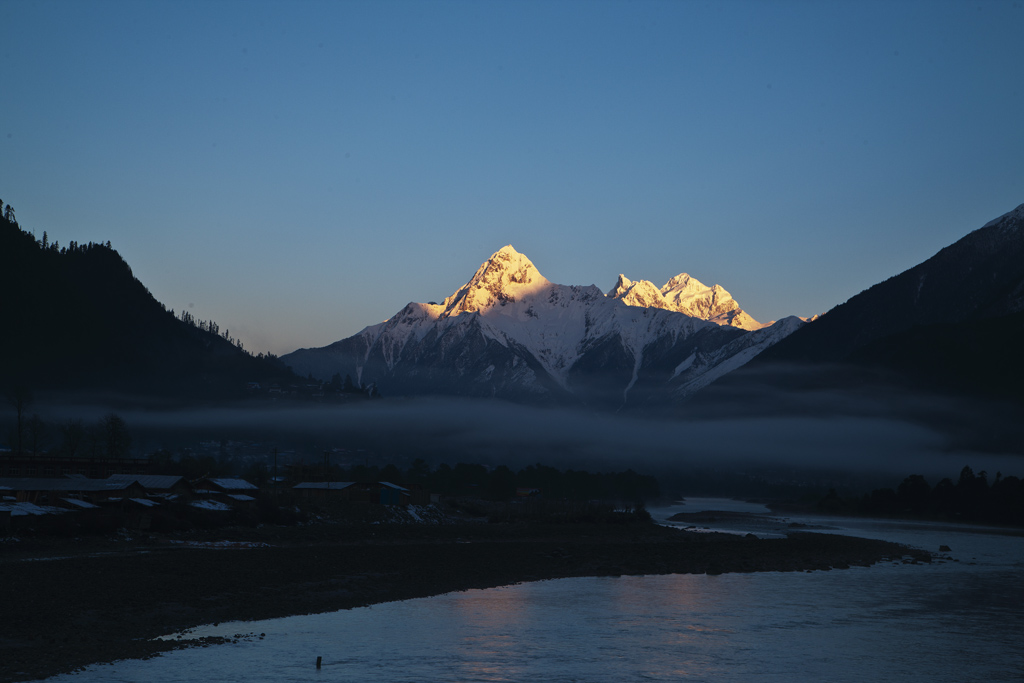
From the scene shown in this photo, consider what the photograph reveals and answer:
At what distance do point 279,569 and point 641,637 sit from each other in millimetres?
29325

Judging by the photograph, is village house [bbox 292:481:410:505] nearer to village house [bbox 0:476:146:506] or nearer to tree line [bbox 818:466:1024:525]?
village house [bbox 0:476:146:506]

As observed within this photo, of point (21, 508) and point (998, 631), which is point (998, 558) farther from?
point (21, 508)

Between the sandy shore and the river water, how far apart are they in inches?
131

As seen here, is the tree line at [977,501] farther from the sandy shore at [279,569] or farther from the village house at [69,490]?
the village house at [69,490]

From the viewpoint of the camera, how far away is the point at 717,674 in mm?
41719

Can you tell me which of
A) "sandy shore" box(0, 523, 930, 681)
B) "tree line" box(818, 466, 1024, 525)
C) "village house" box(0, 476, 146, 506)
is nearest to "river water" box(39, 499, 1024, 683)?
"sandy shore" box(0, 523, 930, 681)

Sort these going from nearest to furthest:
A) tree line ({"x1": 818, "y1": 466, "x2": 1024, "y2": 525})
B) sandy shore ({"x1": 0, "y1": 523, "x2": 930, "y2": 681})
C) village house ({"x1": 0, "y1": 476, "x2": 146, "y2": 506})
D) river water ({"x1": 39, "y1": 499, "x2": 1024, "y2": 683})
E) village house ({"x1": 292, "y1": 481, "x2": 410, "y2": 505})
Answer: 1. river water ({"x1": 39, "y1": 499, "x2": 1024, "y2": 683})
2. sandy shore ({"x1": 0, "y1": 523, "x2": 930, "y2": 681})
3. village house ({"x1": 0, "y1": 476, "x2": 146, "y2": 506})
4. village house ({"x1": 292, "y1": 481, "x2": 410, "y2": 505})
5. tree line ({"x1": 818, "y1": 466, "x2": 1024, "y2": 525})

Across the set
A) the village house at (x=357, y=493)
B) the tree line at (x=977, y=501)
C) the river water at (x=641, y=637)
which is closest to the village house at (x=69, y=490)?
the village house at (x=357, y=493)

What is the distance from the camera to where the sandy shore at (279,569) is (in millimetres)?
44406

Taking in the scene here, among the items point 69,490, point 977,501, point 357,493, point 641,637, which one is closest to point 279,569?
point 641,637

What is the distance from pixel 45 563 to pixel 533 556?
4513 centimetres

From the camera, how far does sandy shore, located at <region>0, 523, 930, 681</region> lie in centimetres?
4441

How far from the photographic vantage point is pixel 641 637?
5038cm

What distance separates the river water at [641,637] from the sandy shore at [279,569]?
332cm
